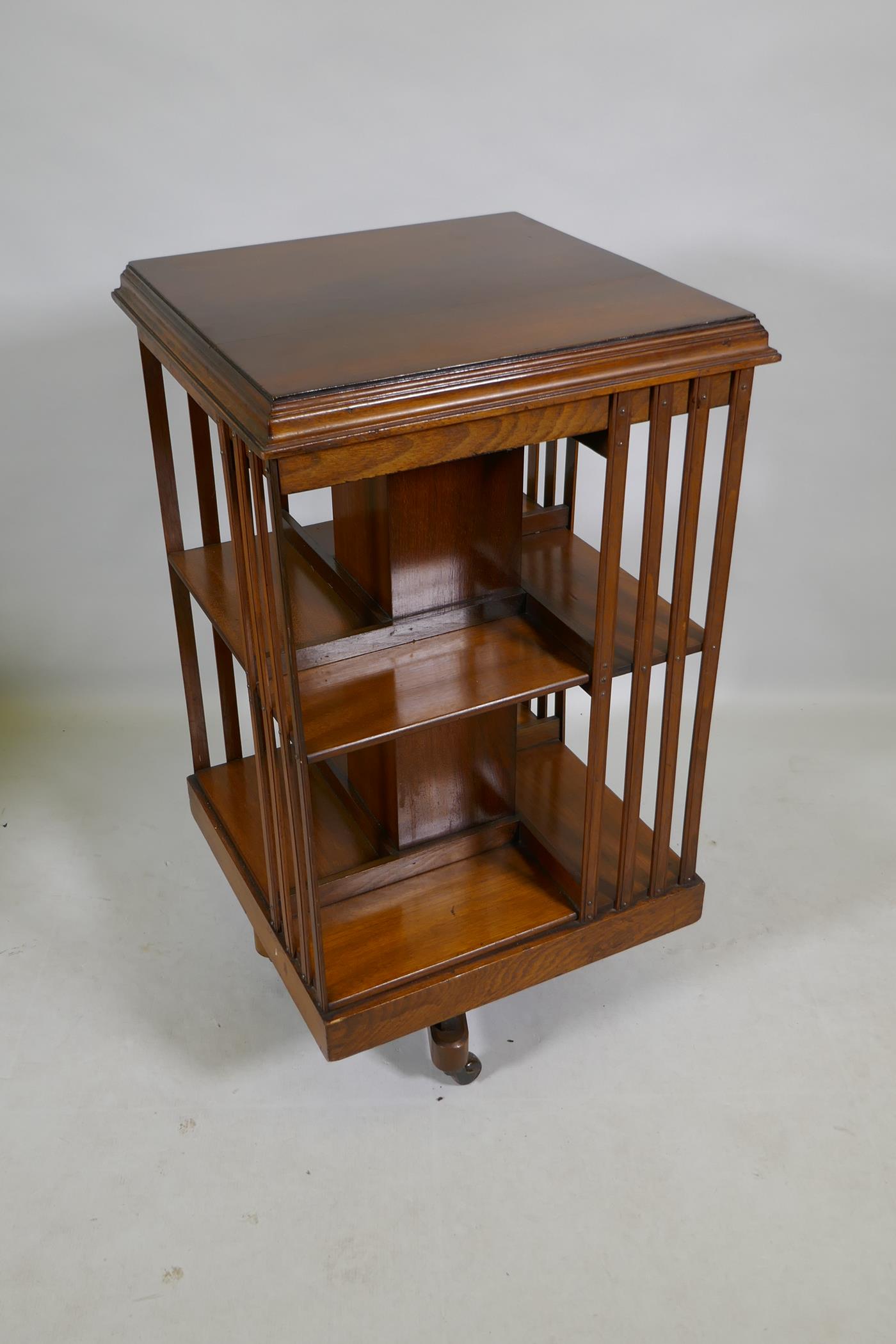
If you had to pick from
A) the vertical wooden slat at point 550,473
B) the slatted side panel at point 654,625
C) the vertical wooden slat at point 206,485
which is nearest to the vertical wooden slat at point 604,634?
the slatted side panel at point 654,625

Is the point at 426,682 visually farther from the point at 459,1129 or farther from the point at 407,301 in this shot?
the point at 459,1129

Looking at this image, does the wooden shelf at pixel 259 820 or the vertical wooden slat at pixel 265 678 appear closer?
the vertical wooden slat at pixel 265 678

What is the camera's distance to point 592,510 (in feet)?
9.52

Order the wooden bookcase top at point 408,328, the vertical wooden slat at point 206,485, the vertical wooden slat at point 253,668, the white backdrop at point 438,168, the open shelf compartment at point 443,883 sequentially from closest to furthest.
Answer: the wooden bookcase top at point 408,328
the vertical wooden slat at point 253,668
the open shelf compartment at point 443,883
the vertical wooden slat at point 206,485
the white backdrop at point 438,168

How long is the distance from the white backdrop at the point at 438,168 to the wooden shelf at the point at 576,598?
0.89m

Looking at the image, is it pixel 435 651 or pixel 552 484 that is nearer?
pixel 435 651

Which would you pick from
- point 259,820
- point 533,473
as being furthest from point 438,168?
point 259,820

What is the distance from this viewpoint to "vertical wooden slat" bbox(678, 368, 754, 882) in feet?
5.19

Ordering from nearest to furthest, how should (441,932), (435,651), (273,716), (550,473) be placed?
(273,716) → (435,651) → (441,932) → (550,473)

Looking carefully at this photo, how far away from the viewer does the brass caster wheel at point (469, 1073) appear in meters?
2.01

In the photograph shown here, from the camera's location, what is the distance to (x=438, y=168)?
8.07 feet

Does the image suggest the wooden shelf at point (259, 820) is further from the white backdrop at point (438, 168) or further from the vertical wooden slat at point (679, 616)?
the white backdrop at point (438, 168)

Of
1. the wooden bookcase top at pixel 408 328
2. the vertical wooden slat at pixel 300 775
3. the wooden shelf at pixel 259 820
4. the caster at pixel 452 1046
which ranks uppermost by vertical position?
the wooden bookcase top at pixel 408 328

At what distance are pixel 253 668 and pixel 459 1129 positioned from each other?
805 mm
